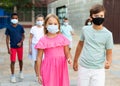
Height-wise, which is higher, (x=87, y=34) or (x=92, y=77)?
(x=87, y=34)

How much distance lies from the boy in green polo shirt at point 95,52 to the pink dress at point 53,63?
12.5 inches

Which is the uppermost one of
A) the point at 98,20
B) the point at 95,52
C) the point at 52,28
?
the point at 98,20

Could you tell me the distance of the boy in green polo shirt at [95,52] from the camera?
17.3 ft

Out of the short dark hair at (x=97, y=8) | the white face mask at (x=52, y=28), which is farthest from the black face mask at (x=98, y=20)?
the white face mask at (x=52, y=28)

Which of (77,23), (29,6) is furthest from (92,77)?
(29,6)

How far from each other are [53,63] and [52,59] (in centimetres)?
6

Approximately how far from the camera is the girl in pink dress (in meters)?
5.52

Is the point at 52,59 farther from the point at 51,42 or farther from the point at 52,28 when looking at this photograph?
the point at 52,28

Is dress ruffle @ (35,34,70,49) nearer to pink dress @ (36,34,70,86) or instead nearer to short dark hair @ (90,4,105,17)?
pink dress @ (36,34,70,86)

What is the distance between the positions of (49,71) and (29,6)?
48.9 meters

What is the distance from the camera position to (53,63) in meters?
5.53

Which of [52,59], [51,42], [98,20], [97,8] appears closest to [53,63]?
[52,59]

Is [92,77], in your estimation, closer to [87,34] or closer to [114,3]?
[87,34]

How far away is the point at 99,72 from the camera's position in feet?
17.4
